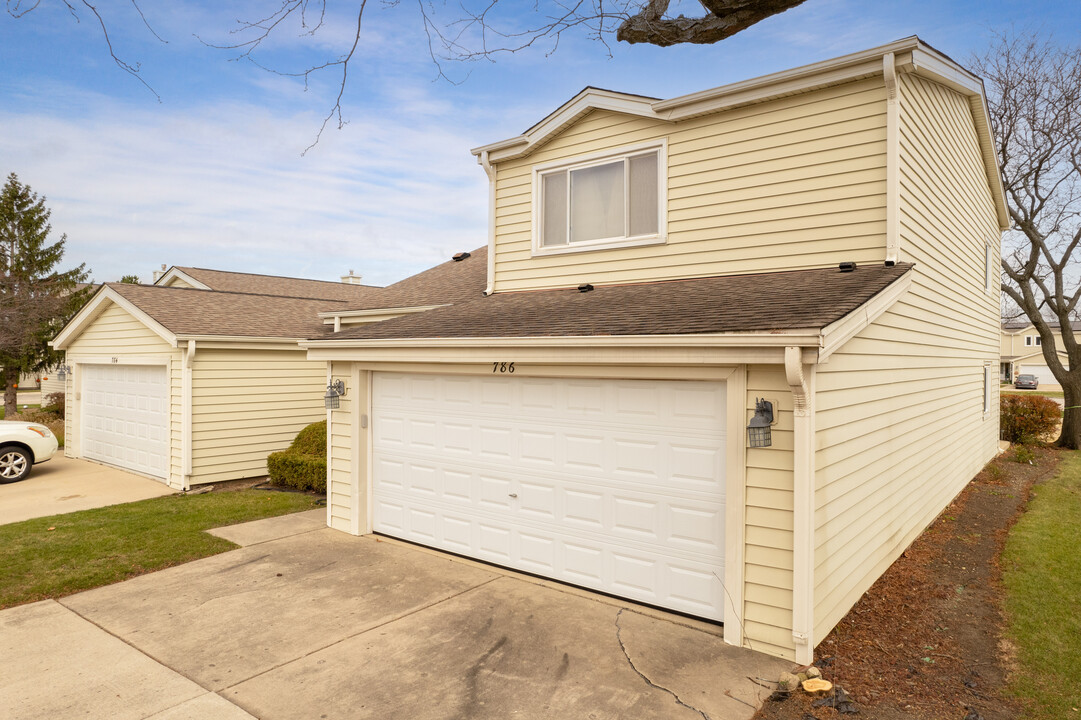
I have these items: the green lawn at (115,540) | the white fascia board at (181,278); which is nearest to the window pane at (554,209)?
the green lawn at (115,540)

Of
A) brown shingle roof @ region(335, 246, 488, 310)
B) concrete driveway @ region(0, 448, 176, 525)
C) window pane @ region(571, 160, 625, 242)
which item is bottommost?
concrete driveway @ region(0, 448, 176, 525)

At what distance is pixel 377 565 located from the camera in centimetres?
739

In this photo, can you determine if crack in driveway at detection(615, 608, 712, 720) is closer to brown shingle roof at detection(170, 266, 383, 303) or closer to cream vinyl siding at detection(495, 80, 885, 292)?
cream vinyl siding at detection(495, 80, 885, 292)

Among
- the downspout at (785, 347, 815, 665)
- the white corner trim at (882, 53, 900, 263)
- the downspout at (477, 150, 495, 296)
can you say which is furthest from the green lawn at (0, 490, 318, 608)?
the white corner trim at (882, 53, 900, 263)

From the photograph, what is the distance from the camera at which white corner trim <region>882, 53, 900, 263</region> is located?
6.72 m

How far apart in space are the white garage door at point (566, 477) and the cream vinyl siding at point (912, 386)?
1063mm

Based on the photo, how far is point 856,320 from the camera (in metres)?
5.15

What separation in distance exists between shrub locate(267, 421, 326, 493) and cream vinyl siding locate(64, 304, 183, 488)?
1749 mm

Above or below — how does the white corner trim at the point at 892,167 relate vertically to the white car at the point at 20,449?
above

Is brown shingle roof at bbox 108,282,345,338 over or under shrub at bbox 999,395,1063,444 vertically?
over

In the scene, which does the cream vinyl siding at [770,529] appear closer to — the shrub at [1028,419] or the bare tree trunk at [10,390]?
the shrub at [1028,419]

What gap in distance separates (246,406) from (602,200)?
8.41m

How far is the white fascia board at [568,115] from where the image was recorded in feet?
27.2

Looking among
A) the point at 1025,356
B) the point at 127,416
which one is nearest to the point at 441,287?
the point at 127,416
